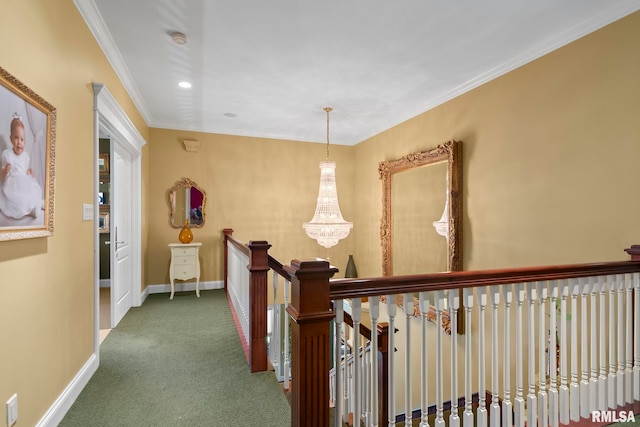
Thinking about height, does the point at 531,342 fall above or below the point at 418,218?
below

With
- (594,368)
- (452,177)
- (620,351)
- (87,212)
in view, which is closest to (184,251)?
(87,212)

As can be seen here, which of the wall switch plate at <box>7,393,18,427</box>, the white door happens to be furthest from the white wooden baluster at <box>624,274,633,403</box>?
the white door

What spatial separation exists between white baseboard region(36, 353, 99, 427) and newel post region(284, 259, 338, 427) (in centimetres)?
150

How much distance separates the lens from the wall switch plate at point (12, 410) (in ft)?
4.85

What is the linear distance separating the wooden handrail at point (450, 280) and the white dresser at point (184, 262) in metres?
3.96

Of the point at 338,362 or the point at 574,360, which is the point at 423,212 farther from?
the point at 338,362

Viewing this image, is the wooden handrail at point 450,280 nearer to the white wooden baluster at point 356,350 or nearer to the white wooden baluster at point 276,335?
the white wooden baluster at point 356,350

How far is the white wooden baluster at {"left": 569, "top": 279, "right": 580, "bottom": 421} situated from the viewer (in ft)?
6.04

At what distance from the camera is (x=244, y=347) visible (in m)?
2.88

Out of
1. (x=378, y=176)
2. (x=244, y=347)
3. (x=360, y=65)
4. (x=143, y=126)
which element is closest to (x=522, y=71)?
(x=360, y=65)

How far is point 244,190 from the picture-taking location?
221 inches

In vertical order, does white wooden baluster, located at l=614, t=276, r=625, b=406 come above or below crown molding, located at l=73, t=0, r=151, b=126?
below

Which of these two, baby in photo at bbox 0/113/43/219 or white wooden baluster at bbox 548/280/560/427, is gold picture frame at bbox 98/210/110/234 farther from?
white wooden baluster at bbox 548/280/560/427

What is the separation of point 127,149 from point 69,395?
281cm
